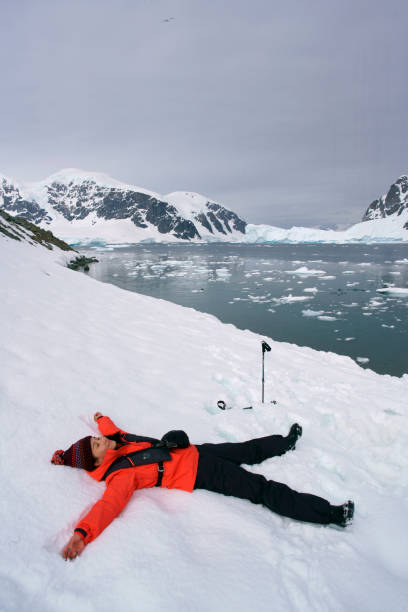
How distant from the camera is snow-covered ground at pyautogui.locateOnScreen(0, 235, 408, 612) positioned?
173 cm

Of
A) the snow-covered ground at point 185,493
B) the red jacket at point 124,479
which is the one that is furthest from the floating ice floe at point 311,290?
the red jacket at point 124,479

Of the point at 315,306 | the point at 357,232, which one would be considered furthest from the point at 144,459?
the point at 357,232

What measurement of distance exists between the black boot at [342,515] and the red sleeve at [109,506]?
64.6 inches

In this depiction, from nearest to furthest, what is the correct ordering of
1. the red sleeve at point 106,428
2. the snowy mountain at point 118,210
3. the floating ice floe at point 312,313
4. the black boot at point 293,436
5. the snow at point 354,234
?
the red sleeve at point 106,428
the black boot at point 293,436
the floating ice floe at point 312,313
the snow at point 354,234
the snowy mountain at point 118,210

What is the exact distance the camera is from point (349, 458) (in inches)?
133

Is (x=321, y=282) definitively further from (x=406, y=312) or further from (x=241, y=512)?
(x=241, y=512)

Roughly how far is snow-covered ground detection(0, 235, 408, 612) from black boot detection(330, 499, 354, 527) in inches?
2.7

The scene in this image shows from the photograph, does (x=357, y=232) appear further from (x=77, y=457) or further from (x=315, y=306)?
(x=77, y=457)

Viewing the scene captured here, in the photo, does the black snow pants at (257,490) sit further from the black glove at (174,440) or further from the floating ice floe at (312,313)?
the floating ice floe at (312,313)

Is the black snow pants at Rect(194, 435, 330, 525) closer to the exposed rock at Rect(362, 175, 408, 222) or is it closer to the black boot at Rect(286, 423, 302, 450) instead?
the black boot at Rect(286, 423, 302, 450)

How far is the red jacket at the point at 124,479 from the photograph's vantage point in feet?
6.38

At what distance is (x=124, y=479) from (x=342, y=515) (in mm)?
1800

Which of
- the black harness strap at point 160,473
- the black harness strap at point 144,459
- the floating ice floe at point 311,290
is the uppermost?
the black harness strap at point 144,459

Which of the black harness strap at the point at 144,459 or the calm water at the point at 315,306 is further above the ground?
the black harness strap at the point at 144,459
